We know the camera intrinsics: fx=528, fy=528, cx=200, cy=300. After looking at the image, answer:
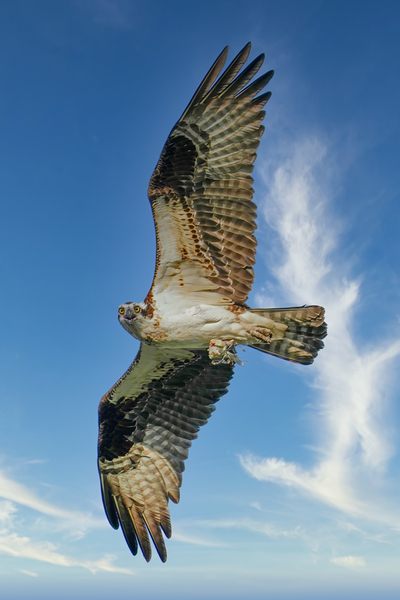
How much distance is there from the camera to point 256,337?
9094 millimetres

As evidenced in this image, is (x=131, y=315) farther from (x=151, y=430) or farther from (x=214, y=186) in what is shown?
(x=151, y=430)

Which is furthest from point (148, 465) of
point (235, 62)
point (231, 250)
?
point (235, 62)

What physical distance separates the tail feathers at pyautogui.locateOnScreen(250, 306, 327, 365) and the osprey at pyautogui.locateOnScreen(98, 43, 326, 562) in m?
0.02

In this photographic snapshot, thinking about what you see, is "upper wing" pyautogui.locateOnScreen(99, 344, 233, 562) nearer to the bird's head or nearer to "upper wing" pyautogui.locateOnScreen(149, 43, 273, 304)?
the bird's head

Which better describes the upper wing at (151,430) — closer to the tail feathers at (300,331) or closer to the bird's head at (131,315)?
the bird's head at (131,315)

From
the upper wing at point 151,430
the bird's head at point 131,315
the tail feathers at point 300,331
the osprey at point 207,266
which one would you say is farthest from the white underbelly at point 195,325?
the upper wing at point 151,430

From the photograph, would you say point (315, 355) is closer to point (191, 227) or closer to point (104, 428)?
point (191, 227)

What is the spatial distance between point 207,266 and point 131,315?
1.57m

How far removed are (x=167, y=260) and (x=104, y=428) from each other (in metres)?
4.09

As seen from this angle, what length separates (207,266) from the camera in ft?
30.3

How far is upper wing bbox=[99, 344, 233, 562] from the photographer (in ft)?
34.3

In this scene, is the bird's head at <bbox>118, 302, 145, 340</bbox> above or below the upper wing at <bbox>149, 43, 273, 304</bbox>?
below

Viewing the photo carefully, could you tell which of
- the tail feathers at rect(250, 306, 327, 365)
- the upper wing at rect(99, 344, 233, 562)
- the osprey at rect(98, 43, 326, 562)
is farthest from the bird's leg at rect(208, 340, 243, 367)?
the upper wing at rect(99, 344, 233, 562)

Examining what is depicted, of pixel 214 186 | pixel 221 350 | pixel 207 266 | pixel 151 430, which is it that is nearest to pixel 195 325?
pixel 221 350
